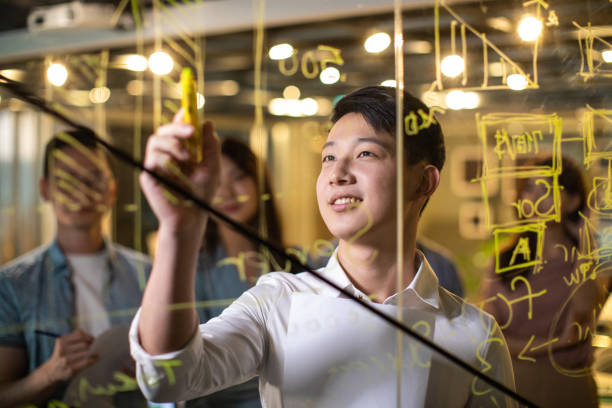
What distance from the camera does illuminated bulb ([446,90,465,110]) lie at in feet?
4.50

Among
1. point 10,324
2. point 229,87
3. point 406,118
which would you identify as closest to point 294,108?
point 229,87

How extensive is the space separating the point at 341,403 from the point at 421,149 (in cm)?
56

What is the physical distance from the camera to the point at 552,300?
56.5 inches

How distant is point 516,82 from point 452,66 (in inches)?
6.3

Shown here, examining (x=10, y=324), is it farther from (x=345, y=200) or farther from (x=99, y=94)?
(x=345, y=200)

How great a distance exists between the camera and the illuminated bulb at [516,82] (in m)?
A: 1.41

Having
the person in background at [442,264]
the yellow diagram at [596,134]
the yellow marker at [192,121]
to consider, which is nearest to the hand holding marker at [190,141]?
the yellow marker at [192,121]

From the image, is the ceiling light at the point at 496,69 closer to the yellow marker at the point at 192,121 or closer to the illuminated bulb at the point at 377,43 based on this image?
the illuminated bulb at the point at 377,43

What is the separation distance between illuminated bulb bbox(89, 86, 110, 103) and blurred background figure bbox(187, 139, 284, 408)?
0.32m

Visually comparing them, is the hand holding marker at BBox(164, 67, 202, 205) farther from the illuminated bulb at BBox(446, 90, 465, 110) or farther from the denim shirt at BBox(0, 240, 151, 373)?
the illuminated bulb at BBox(446, 90, 465, 110)

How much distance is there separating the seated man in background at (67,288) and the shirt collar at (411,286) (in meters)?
0.45

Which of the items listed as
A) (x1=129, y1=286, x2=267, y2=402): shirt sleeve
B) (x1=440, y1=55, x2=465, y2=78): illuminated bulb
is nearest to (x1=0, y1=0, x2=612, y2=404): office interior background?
(x1=440, y1=55, x2=465, y2=78): illuminated bulb

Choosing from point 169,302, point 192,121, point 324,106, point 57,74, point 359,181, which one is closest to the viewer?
point 169,302

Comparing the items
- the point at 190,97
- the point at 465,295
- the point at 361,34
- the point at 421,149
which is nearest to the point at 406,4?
the point at 361,34
